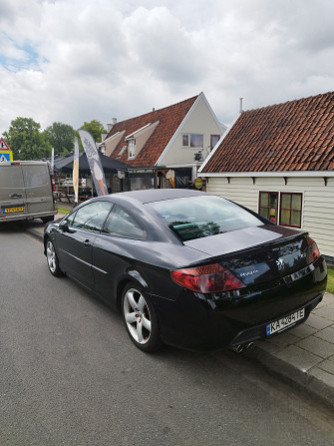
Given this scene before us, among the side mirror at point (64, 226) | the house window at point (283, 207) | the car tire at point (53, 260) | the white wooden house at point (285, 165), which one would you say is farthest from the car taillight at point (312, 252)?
the house window at point (283, 207)

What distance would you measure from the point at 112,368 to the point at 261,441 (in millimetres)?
1382

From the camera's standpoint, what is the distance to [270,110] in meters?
13.6

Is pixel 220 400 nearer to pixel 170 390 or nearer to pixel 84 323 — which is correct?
pixel 170 390

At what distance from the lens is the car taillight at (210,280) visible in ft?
8.20

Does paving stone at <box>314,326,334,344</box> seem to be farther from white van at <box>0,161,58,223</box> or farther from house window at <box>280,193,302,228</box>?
white van at <box>0,161,58,223</box>

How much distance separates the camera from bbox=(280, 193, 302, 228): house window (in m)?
11.0

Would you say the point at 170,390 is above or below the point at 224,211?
below

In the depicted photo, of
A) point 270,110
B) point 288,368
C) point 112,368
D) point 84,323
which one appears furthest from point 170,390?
point 270,110

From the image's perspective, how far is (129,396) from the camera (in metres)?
2.56

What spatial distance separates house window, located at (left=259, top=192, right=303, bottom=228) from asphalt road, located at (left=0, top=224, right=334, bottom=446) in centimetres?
885

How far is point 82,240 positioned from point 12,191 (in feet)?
23.1

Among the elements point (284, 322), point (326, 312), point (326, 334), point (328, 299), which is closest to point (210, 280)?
point (284, 322)

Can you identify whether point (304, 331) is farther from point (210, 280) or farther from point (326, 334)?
point (210, 280)

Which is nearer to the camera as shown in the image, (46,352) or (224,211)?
(46,352)
